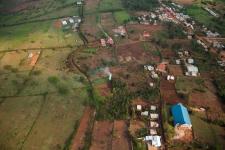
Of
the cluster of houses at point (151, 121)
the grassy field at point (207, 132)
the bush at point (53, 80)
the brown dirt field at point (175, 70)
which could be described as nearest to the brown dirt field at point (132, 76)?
the cluster of houses at point (151, 121)

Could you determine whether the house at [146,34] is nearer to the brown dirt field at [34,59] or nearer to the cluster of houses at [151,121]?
the brown dirt field at [34,59]

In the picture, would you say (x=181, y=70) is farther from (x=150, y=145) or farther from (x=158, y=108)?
(x=150, y=145)

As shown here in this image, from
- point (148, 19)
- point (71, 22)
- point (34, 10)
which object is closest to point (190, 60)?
point (148, 19)

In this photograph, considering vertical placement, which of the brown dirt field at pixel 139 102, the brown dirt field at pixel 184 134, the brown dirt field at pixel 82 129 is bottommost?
the brown dirt field at pixel 82 129

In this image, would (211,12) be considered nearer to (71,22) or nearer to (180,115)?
(71,22)

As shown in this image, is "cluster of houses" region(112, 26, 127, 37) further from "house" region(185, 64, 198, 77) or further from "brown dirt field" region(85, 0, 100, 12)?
"house" region(185, 64, 198, 77)

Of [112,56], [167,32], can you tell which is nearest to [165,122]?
[112,56]

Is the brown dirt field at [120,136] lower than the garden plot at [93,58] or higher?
lower

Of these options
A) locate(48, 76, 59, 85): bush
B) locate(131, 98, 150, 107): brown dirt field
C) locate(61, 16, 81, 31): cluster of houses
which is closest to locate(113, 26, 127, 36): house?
locate(61, 16, 81, 31): cluster of houses
